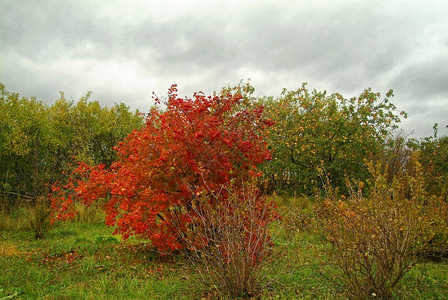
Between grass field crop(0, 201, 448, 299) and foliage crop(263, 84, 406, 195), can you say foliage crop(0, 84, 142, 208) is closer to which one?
grass field crop(0, 201, 448, 299)

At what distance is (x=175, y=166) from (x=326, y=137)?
22.8 feet

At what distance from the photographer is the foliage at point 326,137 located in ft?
35.7

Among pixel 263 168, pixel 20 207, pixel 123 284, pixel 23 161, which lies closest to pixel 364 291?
pixel 123 284

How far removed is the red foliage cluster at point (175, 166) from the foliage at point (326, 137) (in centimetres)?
545

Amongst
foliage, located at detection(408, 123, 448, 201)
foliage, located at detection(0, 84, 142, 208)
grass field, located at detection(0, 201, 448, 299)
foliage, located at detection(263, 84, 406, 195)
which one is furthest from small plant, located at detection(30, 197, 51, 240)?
foliage, located at detection(408, 123, 448, 201)

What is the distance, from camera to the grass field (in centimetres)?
409

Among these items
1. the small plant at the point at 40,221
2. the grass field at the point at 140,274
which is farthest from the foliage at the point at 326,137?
the small plant at the point at 40,221

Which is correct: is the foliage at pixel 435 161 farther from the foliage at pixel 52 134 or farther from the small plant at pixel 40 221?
the foliage at pixel 52 134

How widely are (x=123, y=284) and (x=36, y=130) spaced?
13.0 m

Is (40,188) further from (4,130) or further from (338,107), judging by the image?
(338,107)

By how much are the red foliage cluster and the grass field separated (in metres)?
0.59

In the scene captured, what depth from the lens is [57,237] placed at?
8.45 metres

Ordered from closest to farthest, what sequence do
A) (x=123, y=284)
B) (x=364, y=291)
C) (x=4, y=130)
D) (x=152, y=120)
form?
(x=364, y=291) → (x=123, y=284) → (x=152, y=120) → (x=4, y=130)

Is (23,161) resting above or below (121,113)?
below
